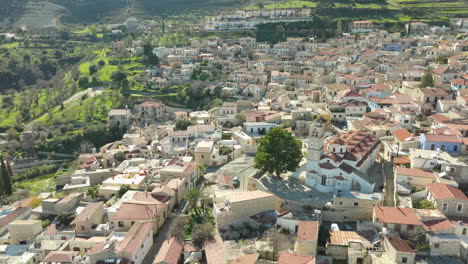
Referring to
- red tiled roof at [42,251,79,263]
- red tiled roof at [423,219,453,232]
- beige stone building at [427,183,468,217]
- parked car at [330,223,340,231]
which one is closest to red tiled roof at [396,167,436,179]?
beige stone building at [427,183,468,217]

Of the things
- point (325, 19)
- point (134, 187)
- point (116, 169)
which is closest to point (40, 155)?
point (116, 169)

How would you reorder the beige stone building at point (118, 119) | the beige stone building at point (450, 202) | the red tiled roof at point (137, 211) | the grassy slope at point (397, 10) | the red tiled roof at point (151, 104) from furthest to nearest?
the grassy slope at point (397, 10)
the red tiled roof at point (151, 104)
the beige stone building at point (118, 119)
the red tiled roof at point (137, 211)
the beige stone building at point (450, 202)

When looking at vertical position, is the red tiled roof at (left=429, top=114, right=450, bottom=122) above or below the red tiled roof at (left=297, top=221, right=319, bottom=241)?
above

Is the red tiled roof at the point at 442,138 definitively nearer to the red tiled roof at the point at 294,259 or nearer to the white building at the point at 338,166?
the white building at the point at 338,166

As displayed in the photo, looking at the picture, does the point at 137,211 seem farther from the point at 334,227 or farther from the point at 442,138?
the point at 442,138

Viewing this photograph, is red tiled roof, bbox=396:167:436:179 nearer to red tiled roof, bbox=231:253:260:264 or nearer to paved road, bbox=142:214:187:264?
red tiled roof, bbox=231:253:260:264

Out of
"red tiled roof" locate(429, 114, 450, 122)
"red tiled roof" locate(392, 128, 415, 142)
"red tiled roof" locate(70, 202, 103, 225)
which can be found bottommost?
"red tiled roof" locate(70, 202, 103, 225)

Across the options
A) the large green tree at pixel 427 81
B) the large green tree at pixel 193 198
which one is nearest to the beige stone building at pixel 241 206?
the large green tree at pixel 193 198
